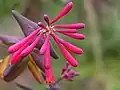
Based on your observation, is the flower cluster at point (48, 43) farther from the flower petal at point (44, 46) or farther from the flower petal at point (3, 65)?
the flower petal at point (3, 65)

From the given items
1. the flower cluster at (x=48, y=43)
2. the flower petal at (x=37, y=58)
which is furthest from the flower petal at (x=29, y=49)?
the flower petal at (x=37, y=58)

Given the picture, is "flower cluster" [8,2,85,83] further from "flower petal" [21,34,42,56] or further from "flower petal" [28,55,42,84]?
"flower petal" [28,55,42,84]

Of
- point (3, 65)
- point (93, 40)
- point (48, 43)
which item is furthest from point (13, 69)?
point (93, 40)

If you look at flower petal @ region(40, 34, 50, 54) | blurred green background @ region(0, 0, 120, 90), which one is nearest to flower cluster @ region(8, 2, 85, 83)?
flower petal @ region(40, 34, 50, 54)

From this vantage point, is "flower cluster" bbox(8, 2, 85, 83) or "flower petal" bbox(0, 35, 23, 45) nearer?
"flower cluster" bbox(8, 2, 85, 83)

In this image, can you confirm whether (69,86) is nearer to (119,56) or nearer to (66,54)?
(119,56)

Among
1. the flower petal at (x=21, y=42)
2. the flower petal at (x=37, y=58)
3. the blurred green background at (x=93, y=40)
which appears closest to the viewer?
the flower petal at (x=21, y=42)
